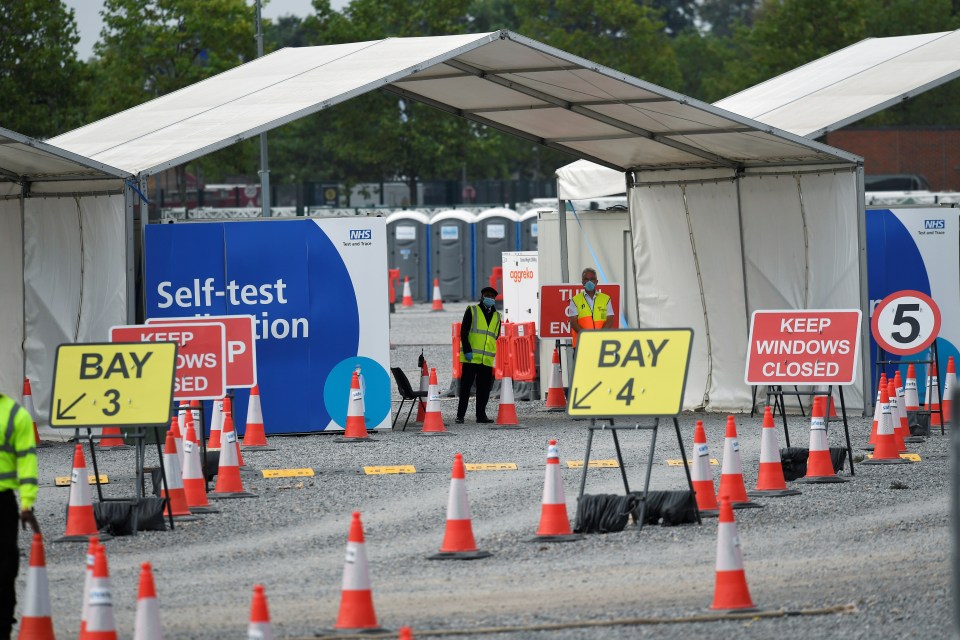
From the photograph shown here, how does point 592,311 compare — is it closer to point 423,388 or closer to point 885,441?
point 423,388

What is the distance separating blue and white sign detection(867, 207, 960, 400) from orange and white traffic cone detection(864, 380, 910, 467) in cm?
482

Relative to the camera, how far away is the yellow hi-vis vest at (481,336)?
20.9 m

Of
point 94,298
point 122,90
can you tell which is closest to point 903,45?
point 94,298

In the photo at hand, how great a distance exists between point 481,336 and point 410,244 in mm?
28848

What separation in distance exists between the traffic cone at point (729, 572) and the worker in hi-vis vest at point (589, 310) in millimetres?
12083

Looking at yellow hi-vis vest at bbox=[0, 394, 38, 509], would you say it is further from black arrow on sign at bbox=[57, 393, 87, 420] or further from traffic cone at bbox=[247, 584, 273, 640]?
black arrow on sign at bbox=[57, 393, 87, 420]

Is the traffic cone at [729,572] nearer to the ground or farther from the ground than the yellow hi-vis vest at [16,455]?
nearer to the ground

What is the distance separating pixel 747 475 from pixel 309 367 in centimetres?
619

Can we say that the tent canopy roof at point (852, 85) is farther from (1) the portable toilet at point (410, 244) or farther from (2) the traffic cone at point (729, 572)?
(1) the portable toilet at point (410, 244)

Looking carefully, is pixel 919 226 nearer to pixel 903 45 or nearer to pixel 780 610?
pixel 903 45

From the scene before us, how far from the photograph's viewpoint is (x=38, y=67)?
4306 centimetres

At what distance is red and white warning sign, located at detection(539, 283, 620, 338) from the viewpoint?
73.9ft

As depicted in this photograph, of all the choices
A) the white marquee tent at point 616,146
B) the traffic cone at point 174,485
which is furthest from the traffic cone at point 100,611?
the white marquee tent at point 616,146

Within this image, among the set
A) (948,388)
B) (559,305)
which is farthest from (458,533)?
(559,305)
